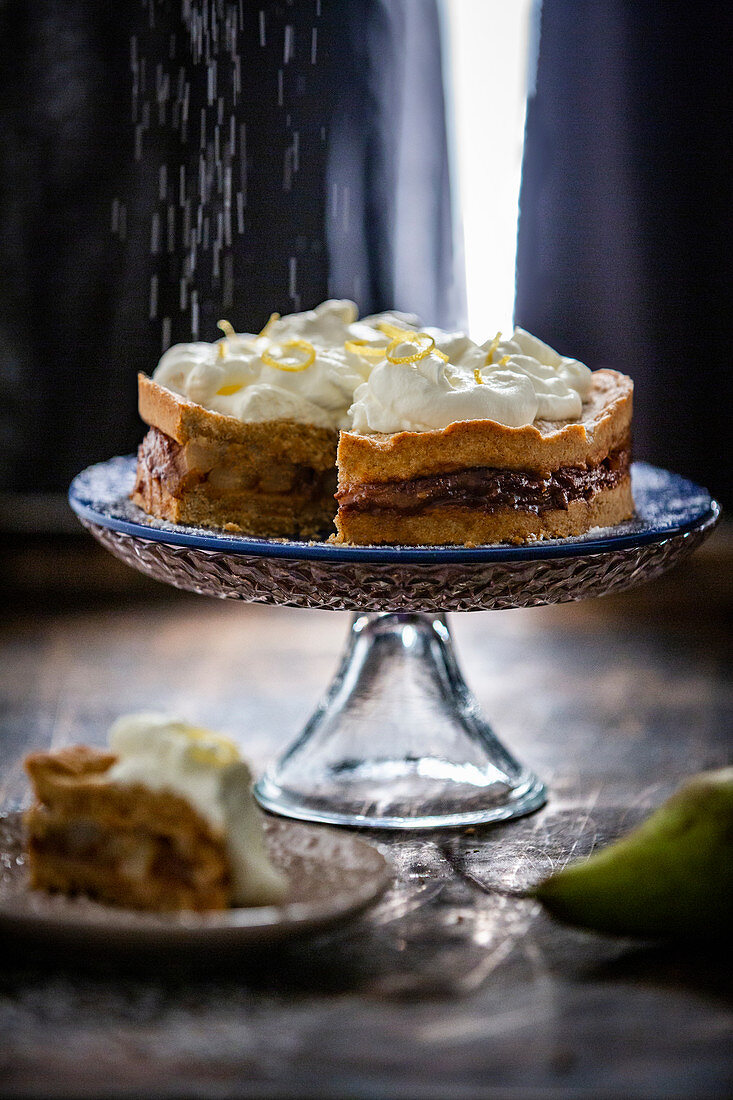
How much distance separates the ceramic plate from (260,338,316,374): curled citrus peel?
788 millimetres

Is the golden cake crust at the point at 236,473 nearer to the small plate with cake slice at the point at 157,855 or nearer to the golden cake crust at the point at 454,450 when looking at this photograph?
the golden cake crust at the point at 454,450

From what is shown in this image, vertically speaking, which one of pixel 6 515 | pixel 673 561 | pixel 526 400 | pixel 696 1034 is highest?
pixel 526 400

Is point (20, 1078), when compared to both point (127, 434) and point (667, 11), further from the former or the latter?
point (667, 11)

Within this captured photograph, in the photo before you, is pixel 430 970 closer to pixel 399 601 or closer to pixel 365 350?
pixel 399 601

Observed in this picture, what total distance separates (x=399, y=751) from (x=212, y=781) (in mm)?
815

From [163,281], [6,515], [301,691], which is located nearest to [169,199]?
[163,281]

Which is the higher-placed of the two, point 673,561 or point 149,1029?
point 673,561

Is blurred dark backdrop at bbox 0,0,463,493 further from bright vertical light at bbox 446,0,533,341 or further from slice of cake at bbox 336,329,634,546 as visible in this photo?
slice of cake at bbox 336,329,634,546

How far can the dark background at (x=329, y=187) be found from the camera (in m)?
3.49

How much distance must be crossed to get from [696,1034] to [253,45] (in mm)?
2829

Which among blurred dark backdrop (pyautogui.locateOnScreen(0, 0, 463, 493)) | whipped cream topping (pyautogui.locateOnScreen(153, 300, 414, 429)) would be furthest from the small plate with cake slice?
blurred dark backdrop (pyautogui.locateOnScreen(0, 0, 463, 493))

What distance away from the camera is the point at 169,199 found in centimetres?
359

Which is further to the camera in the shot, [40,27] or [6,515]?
[6,515]

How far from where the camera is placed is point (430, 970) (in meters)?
1.44
